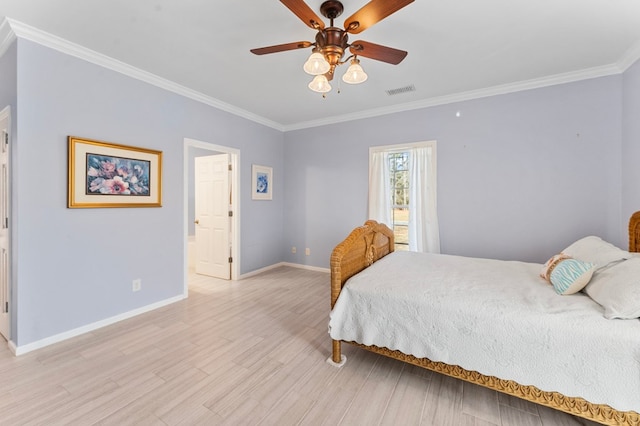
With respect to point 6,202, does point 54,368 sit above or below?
below

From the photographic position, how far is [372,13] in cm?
162

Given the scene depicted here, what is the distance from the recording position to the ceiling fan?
62.1 inches

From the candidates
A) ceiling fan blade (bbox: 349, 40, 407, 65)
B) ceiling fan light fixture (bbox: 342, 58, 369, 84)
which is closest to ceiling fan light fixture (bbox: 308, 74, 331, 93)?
ceiling fan light fixture (bbox: 342, 58, 369, 84)

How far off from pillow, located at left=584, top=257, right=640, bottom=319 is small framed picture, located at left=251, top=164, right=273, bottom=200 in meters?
4.17

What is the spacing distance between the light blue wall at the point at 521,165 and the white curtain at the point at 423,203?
0.35 ft

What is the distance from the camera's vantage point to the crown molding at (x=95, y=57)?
7.41 ft

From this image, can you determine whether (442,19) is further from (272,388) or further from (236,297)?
Result: (236,297)

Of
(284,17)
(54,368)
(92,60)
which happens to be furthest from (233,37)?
(54,368)

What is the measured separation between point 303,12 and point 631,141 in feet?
11.5

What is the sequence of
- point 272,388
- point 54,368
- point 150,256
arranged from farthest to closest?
point 150,256, point 54,368, point 272,388

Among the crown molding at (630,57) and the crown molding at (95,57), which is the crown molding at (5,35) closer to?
the crown molding at (95,57)

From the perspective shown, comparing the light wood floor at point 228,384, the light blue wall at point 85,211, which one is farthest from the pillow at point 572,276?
the light blue wall at point 85,211

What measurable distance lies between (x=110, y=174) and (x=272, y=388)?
261 centimetres

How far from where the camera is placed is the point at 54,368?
6.97ft
